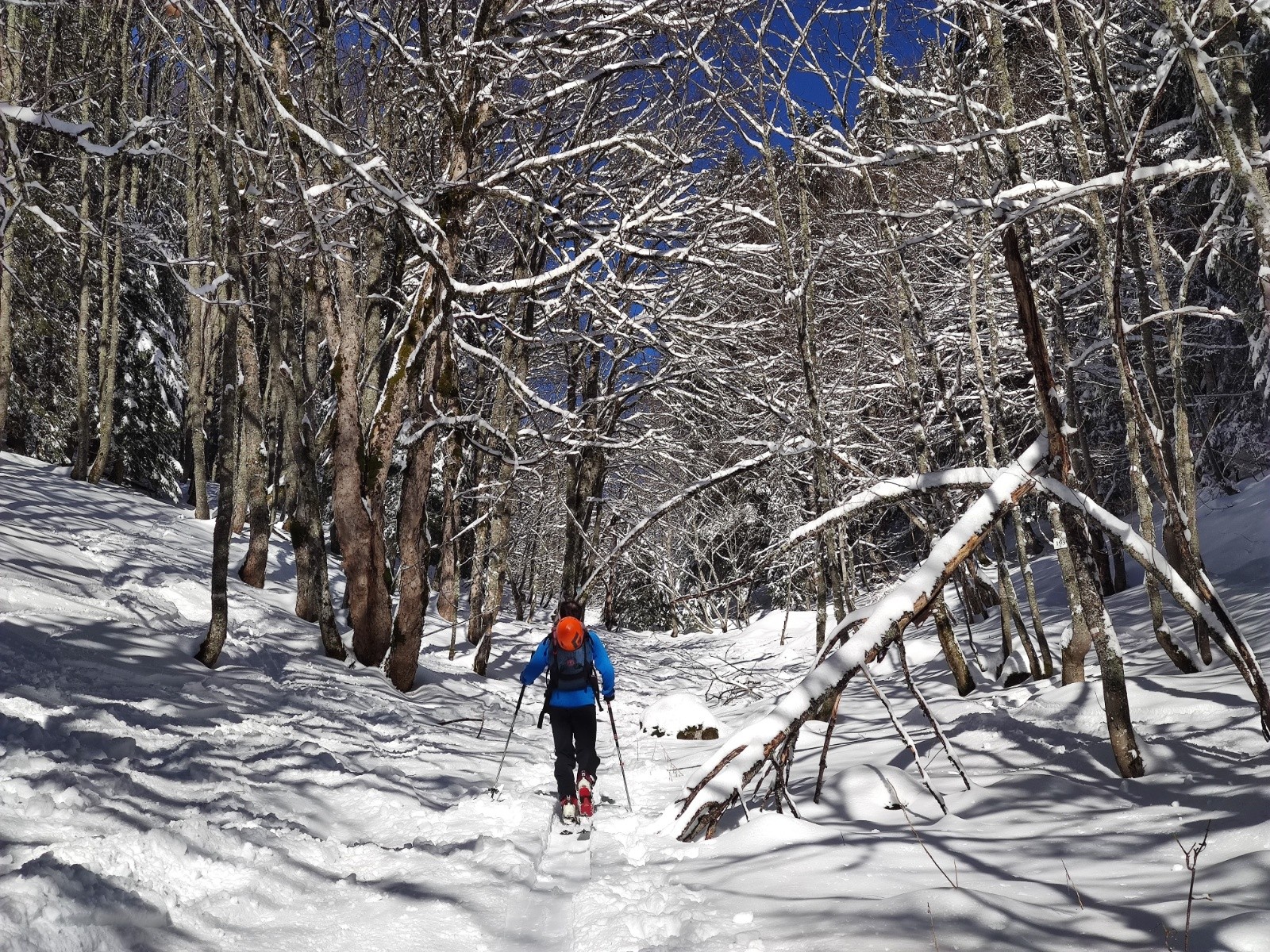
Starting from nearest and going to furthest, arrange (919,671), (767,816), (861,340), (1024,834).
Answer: (1024,834) < (767,816) < (919,671) < (861,340)

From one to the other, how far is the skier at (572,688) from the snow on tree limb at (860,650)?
1.67 meters

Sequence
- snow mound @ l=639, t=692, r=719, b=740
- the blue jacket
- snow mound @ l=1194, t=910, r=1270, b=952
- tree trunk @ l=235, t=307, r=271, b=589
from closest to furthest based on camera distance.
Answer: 1. snow mound @ l=1194, t=910, r=1270, b=952
2. the blue jacket
3. snow mound @ l=639, t=692, r=719, b=740
4. tree trunk @ l=235, t=307, r=271, b=589

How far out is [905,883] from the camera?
3.68 meters

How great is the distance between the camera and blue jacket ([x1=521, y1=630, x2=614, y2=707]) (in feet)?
21.8

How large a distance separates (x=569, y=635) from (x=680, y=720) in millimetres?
3591

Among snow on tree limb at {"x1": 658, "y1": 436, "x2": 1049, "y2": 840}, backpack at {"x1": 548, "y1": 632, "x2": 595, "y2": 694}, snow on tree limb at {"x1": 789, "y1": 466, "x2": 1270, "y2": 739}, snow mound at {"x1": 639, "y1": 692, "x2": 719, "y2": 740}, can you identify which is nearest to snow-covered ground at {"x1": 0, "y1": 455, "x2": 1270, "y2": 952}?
snow on tree limb at {"x1": 658, "y1": 436, "x2": 1049, "y2": 840}

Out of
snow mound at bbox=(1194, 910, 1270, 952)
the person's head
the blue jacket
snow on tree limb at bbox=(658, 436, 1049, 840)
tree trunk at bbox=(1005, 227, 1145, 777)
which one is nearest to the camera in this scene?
snow mound at bbox=(1194, 910, 1270, 952)

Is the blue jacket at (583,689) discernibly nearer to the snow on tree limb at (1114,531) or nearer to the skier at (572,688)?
the skier at (572,688)

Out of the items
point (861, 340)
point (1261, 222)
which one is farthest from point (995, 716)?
point (861, 340)

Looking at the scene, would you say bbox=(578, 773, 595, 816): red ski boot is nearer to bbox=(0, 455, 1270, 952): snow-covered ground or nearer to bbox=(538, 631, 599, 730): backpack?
bbox=(0, 455, 1270, 952): snow-covered ground

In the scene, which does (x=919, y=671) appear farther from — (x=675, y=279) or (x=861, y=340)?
(x=675, y=279)

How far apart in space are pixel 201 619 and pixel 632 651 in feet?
42.2

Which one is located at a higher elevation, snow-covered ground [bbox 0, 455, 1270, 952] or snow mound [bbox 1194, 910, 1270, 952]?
snow mound [bbox 1194, 910, 1270, 952]

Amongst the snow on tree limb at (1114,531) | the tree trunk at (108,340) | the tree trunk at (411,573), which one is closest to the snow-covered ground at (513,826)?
the snow on tree limb at (1114,531)
